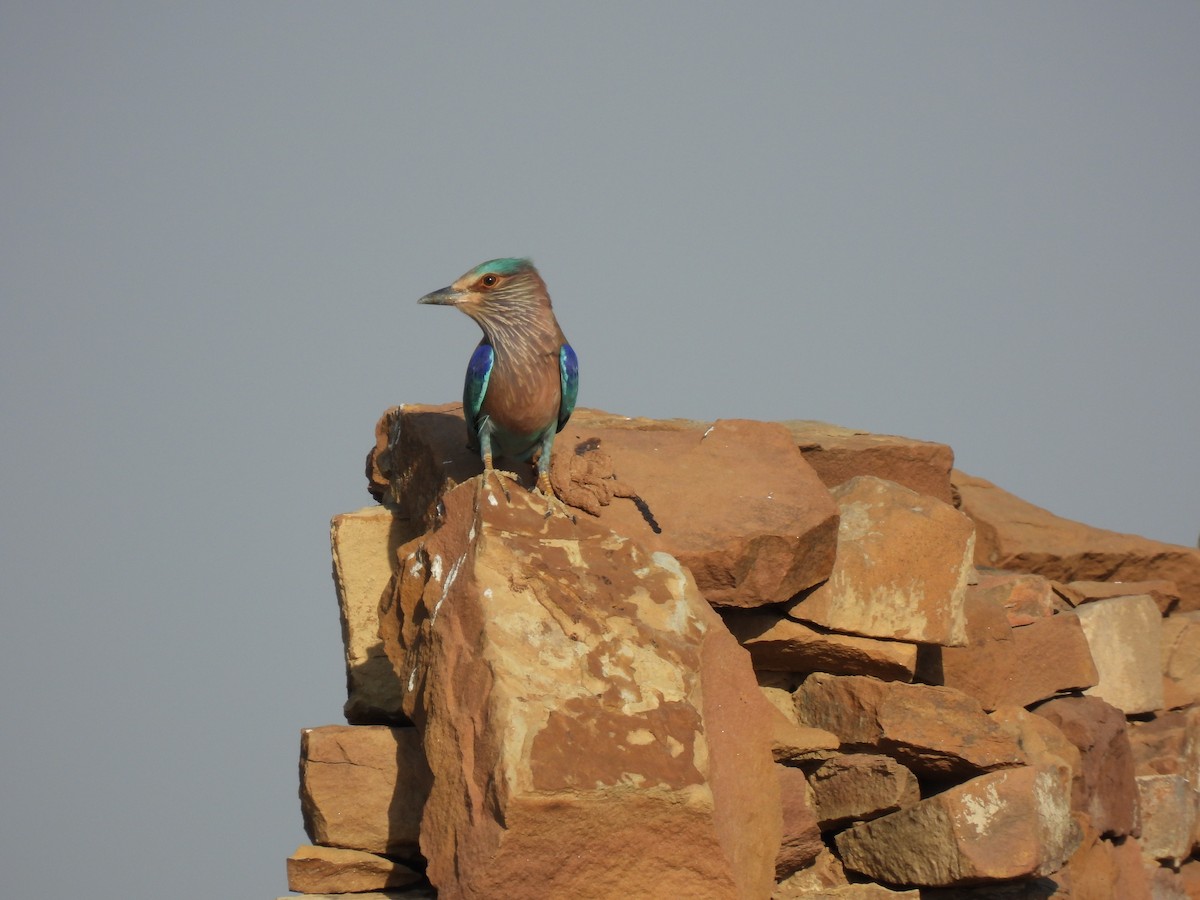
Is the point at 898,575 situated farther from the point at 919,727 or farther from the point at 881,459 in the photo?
the point at 881,459

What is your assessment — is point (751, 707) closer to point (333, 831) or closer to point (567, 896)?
point (567, 896)

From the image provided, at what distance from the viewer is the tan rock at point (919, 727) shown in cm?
614

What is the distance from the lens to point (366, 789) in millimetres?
5793

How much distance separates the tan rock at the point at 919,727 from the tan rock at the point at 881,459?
4.92 ft

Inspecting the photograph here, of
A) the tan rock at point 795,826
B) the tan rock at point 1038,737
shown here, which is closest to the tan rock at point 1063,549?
the tan rock at point 1038,737

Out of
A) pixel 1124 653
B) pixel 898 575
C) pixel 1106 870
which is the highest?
pixel 898 575

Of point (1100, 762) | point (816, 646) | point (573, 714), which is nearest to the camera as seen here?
point (573, 714)

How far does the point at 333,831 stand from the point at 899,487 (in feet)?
10.5

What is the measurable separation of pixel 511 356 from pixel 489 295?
0.28 meters

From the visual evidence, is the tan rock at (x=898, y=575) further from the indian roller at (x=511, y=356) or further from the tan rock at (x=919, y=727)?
the indian roller at (x=511, y=356)

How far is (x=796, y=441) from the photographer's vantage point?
25.1 ft

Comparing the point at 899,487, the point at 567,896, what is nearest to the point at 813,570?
the point at 899,487

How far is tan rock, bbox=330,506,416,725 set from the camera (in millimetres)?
6457

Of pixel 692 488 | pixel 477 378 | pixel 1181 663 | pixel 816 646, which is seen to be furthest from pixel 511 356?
pixel 1181 663
